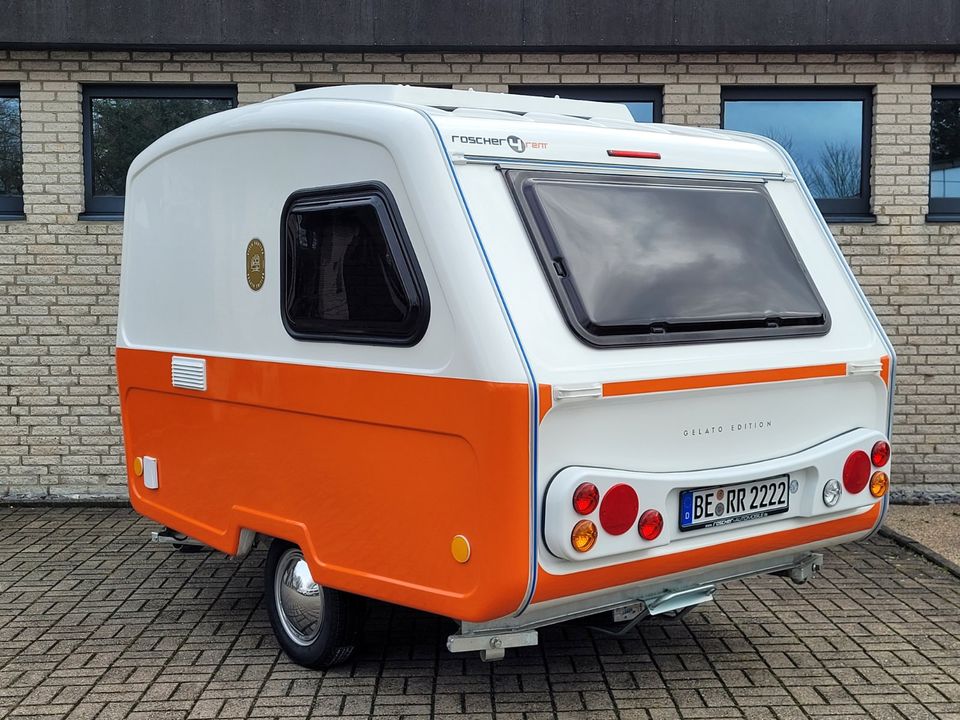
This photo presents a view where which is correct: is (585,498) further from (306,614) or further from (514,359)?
(306,614)

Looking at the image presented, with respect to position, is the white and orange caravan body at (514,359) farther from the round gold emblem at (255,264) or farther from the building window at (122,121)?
the building window at (122,121)

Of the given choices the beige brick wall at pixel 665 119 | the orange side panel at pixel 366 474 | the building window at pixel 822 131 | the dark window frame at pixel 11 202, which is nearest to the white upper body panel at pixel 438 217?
the orange side panel at pixel 366 474

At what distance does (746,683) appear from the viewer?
460cm

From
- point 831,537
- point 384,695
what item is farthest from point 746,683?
point 384,695

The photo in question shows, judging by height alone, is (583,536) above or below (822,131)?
below

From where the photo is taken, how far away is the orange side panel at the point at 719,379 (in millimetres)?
3881

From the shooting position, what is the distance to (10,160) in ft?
27.1

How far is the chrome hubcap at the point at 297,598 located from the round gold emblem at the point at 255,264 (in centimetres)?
120

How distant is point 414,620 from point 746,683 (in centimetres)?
169

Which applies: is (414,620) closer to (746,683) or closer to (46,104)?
(746,683)

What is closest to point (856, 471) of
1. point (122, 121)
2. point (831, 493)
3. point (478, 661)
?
point (831, 493)

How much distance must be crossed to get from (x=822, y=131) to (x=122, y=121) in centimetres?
535

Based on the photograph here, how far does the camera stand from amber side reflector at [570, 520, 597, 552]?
3.70 m

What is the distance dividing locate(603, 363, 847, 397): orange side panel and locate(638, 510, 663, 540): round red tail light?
440mm
